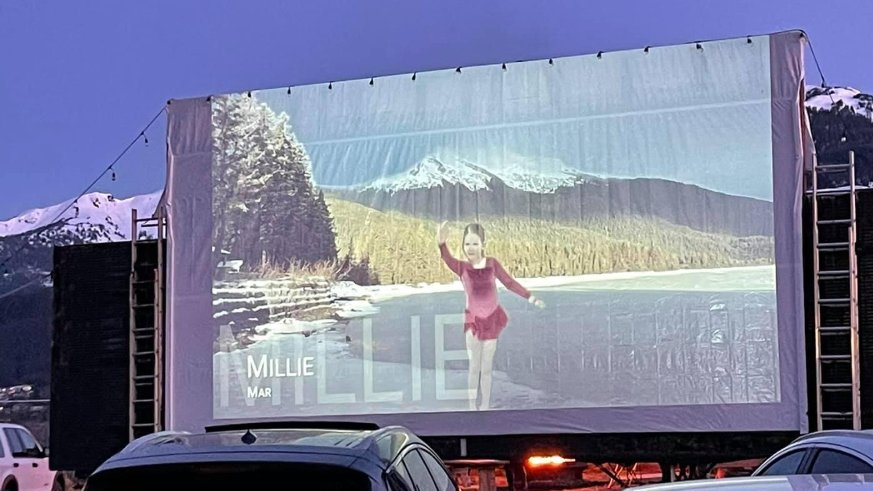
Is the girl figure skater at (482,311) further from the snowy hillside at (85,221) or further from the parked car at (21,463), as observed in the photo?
the snowy hillside at (85,221)

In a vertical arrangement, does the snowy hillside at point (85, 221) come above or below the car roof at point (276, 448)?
above

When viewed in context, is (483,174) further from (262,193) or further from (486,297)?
(262,193)

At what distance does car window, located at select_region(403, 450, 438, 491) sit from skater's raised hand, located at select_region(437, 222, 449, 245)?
701cm

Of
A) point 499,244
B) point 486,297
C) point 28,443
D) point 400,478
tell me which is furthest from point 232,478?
point 28,443

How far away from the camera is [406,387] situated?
10.7 meters

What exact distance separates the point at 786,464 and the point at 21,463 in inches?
327

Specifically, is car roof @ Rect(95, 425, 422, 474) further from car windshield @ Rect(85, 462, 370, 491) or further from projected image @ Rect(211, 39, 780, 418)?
projected image @ Rect(211, 39, 780, 418)

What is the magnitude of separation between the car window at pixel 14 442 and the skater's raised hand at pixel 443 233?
4.57m

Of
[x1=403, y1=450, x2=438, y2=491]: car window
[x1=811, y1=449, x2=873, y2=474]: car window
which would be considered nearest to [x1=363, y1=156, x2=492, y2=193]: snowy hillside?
[x1=811, y1=449, x2=873, y2=474]: car window

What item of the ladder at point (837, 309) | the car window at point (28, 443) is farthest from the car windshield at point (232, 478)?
the car window at point (28, 443)

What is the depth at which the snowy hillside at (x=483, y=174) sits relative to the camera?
1060cm

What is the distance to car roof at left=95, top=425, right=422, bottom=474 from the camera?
316cm

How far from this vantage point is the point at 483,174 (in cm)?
1077

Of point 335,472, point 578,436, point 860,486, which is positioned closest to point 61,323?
point 578,436
